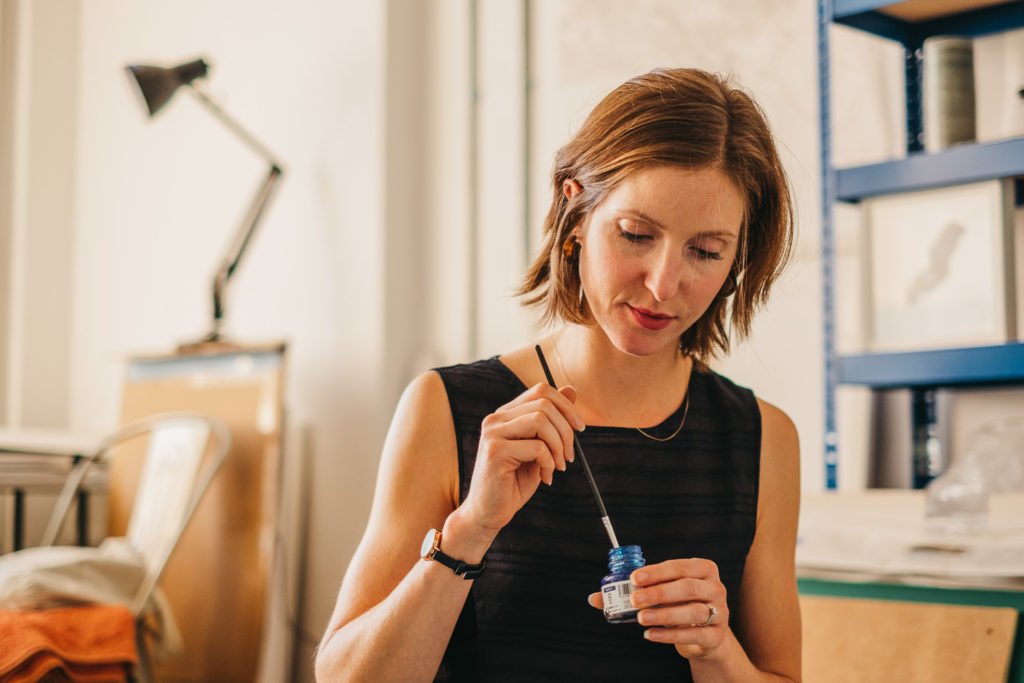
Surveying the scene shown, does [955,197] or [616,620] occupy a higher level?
[955,197]

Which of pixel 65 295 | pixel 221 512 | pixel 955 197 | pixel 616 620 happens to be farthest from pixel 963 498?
pixel 65 295

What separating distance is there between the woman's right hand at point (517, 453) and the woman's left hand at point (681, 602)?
12 cm

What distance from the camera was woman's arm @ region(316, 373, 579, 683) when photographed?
104 cm

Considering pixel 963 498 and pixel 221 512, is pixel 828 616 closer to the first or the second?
pixel 963 498

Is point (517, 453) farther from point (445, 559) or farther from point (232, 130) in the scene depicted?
point (232, 130)

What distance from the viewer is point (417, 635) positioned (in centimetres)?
110

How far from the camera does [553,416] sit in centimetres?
104

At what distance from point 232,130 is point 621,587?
2.39 metres

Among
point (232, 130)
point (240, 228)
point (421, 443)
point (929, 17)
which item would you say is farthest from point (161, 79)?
point (421, 443)

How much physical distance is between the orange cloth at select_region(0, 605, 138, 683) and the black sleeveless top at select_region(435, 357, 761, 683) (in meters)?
0.85

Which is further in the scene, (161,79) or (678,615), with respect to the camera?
(161,79)

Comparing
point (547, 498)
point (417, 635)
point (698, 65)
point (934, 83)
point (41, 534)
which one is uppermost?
point (698, 65)

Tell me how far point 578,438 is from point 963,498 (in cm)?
66

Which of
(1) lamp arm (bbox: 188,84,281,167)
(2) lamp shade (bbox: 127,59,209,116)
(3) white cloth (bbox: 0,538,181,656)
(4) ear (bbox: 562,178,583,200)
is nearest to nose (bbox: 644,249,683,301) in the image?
(4) ear (bbox: 562,178,583,200)
